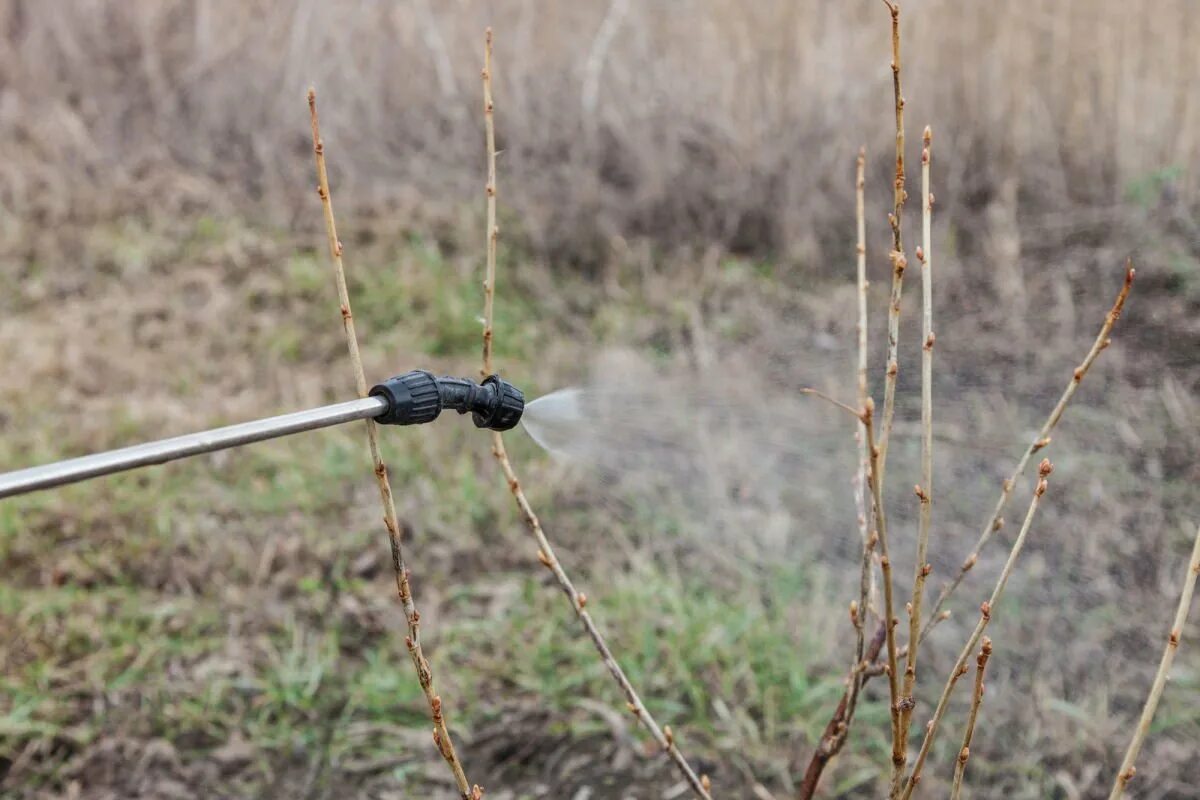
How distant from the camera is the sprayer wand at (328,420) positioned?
950mm

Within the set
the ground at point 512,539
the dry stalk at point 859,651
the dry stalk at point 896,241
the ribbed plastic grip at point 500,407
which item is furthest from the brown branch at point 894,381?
the ground at point 512,539

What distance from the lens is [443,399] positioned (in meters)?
1.29

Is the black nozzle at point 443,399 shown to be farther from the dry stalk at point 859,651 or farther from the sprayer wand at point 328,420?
the dry stalk at point 859,651

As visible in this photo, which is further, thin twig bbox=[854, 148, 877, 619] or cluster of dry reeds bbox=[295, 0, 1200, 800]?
thin twig bbox=[854, 148, 877, 619]

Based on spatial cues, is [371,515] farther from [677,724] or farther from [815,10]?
[815,10]

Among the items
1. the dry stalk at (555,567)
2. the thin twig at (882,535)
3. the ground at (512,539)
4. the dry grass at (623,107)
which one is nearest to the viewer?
the thin twig at (882,535)

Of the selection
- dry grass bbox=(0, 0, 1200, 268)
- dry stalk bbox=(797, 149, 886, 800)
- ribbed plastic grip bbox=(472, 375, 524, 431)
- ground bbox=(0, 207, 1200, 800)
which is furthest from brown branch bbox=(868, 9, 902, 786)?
dry grass bbox=(0, 0, 1200, 268)

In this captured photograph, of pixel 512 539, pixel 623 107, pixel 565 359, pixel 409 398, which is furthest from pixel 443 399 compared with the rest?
pixel 623 107

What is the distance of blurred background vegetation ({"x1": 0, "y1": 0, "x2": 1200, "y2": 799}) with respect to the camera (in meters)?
2.36

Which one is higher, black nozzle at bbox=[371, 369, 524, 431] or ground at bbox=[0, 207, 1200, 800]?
black nozzle at bbox=[371, 369, 524, 431]

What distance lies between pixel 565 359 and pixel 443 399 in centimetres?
264

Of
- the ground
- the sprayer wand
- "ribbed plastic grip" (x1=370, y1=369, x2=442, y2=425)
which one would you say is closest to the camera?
the sprayer wand

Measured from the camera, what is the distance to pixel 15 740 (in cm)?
231

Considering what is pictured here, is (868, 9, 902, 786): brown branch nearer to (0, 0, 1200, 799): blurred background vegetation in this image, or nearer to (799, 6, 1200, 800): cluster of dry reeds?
(799, 6, 1200, 800): cluster of dry reeds
